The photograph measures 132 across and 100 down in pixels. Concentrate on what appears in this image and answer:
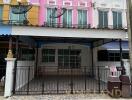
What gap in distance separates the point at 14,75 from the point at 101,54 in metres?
9.63

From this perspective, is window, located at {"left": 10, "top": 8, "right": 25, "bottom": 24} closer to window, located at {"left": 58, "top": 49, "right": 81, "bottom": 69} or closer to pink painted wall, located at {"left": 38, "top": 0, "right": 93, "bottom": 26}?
pink painted wall, located at {"left": 38, "top": 0, "right": 93, "bottom": 26}

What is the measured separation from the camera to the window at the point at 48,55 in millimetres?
19703

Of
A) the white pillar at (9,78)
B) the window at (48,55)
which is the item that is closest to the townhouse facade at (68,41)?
the window at (48,55)

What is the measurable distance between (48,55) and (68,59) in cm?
189

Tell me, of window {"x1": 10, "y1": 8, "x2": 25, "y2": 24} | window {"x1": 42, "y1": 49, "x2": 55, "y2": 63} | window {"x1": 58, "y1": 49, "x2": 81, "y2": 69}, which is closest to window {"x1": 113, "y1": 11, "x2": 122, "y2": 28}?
window {"x1": 58, "y1": 49, "x2": 81, "y2": 69}

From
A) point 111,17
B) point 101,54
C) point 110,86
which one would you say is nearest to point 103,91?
point 110,86

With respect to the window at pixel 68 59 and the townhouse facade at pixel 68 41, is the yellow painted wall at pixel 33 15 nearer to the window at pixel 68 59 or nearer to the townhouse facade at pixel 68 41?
the townhouse facade at pixel 68 41

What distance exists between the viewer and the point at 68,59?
65.9ft

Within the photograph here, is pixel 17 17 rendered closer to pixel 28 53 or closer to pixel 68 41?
pixel 28 53

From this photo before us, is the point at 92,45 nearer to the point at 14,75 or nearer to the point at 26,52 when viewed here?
the point at 26,52

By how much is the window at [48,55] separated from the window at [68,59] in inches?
25.2

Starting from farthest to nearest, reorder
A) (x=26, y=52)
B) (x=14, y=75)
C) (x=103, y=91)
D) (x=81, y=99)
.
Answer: (x=26, y=52) → (x=103, y=91) → (x=14, y=75) → (x=81, y=99)

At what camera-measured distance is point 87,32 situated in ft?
40.6

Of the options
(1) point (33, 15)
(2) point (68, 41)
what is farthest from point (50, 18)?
(2) point (68, 41)
